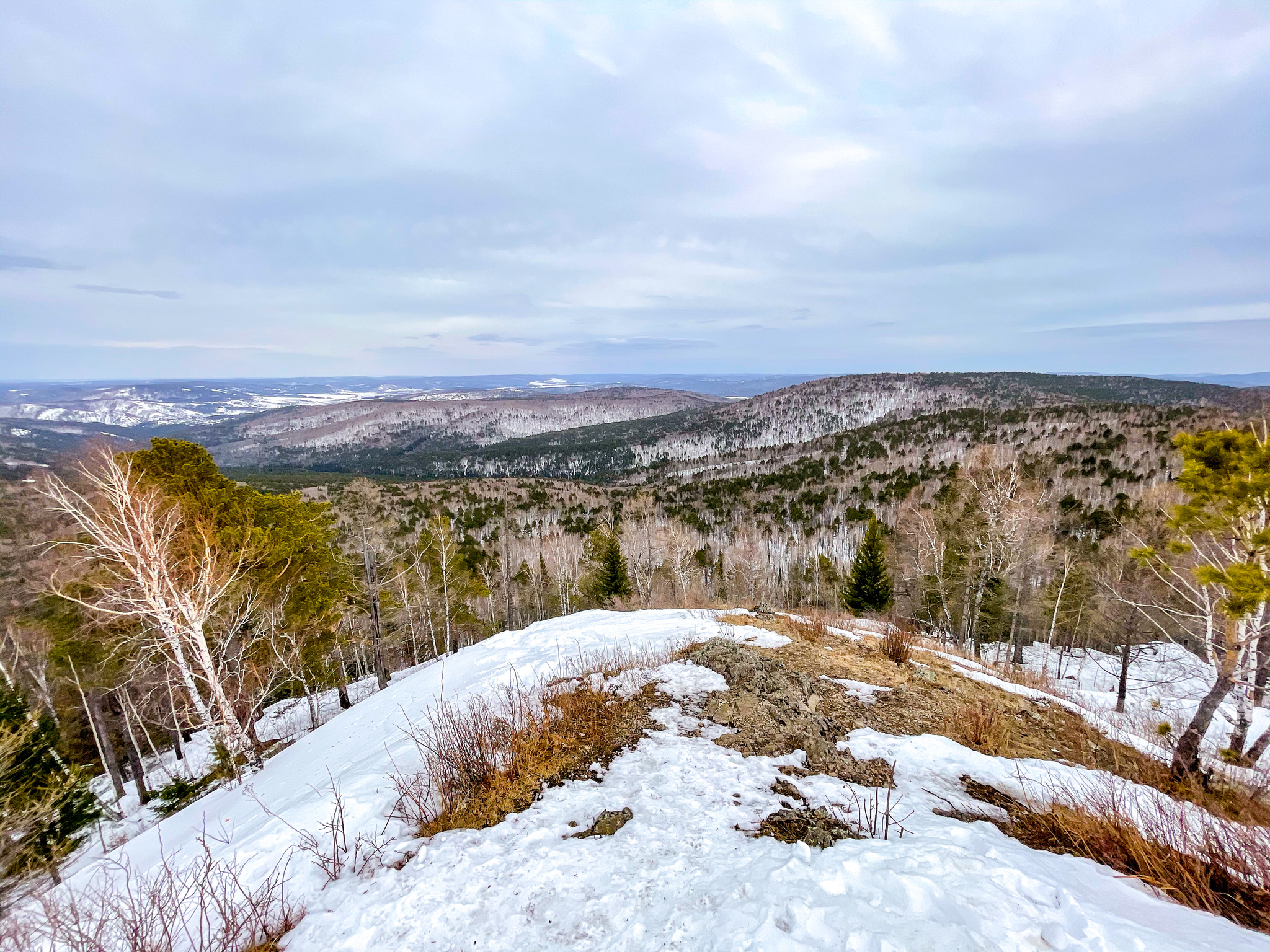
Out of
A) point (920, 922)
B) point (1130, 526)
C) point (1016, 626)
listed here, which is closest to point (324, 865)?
point (920, 922)

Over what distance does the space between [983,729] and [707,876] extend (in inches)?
157

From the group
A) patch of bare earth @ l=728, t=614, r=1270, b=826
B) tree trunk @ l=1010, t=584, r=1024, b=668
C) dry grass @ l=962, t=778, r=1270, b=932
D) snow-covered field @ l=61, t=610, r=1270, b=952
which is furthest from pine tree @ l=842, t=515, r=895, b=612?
dry grass @ l=962, t=778, r=1270, b=932

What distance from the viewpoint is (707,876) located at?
320 centimetres

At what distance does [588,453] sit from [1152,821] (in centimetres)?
17506

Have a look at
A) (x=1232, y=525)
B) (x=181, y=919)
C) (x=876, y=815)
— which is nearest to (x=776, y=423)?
(x=1232, y=525)

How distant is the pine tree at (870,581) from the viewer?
30219mm

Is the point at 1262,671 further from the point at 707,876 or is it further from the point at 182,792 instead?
the point at 182,792

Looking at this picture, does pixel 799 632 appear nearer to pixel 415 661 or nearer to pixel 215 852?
pixel 215 852

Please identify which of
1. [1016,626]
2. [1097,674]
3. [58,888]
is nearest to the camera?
[58,888]

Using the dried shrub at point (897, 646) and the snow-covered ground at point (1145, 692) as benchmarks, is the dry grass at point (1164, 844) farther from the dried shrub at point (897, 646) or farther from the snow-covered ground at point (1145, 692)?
the dried shrub at point (897, 646)

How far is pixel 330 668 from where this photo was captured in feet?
64.5

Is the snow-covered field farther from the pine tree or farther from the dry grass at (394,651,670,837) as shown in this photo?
the pine tree

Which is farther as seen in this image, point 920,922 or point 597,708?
point 597,708

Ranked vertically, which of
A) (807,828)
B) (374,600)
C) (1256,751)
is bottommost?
(374,600)
